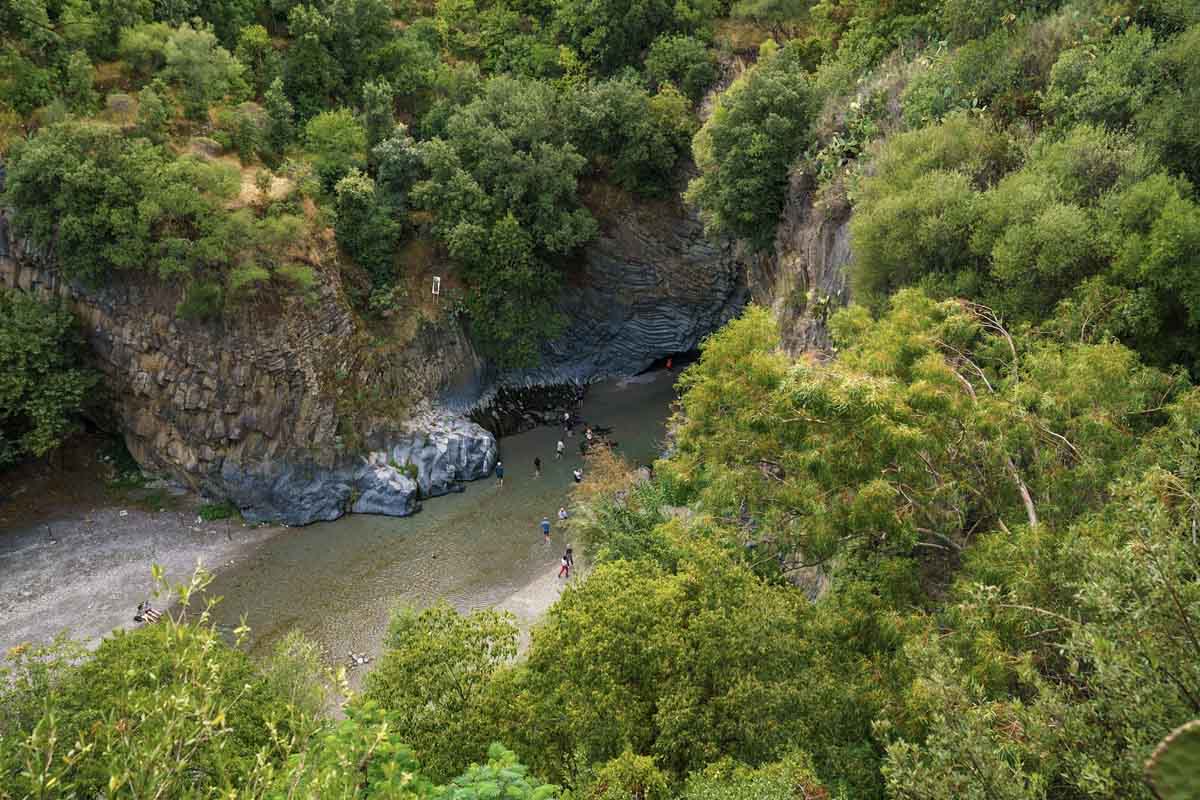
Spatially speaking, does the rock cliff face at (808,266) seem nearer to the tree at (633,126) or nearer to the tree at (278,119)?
the tree at (633,126)

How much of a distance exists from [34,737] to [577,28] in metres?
36.4

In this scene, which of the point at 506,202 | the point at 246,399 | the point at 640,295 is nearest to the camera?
the point at 246,399

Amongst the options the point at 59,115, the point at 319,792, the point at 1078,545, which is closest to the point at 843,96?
the point at 1078,545

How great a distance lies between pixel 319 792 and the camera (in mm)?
6770

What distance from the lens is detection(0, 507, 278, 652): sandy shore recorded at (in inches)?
842

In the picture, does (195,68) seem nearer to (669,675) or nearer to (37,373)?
(37,373)

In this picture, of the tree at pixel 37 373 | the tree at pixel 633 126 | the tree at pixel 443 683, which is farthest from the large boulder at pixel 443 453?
the tree at pixel 443 683

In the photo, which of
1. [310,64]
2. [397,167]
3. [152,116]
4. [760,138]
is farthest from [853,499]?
[310,64]

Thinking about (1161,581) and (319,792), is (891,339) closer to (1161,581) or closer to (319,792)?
(1161,581)

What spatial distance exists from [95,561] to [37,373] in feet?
22.3

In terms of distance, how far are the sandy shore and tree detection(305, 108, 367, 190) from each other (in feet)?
46.0

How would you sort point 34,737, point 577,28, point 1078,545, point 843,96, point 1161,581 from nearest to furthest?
point 34,737, point 1161,581, point 1078,545, point 843,96, point 577,28

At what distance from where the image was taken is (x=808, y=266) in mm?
23547

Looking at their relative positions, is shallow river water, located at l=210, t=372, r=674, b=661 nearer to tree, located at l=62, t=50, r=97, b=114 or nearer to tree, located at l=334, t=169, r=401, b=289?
tree, located at l=334, t=169, r=401, b=289
